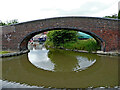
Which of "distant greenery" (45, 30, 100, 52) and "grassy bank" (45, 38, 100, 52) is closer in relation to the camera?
"grassy bank" (45, 38, 100, 52)

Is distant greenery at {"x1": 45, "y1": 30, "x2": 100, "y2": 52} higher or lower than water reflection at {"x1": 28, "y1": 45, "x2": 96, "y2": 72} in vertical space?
higher

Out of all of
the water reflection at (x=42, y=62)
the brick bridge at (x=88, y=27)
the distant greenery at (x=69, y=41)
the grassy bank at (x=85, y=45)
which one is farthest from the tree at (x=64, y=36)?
the water reflection at (x=42, y=62)

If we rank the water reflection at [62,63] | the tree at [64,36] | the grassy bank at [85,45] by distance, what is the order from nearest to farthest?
the water reflection at [62,63] < the grassy bank at [85,45] < the tree at [64,36]

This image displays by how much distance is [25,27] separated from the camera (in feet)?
42.3

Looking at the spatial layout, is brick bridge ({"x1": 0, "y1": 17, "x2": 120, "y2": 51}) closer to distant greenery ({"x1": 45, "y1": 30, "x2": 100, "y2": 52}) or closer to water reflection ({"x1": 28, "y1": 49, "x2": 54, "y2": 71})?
distant greenery ({"x1": 45, "y1": 30, "x2": 100, "y2": 52})

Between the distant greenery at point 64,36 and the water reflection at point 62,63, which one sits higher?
the distant greenery at point 64,36

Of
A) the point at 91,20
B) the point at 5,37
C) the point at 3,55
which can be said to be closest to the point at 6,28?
the point at 5,37

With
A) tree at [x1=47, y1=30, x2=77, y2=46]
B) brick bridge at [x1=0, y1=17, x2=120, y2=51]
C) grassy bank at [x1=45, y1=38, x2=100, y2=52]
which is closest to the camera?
brick bridge at [x1=0, y1=17, x2=120, y2=51]

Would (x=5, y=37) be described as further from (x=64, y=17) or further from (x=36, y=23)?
(x=64, y=17)

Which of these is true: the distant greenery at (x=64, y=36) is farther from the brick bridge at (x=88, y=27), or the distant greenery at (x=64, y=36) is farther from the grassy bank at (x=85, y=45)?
the brick bridge at (x=88, y=27)

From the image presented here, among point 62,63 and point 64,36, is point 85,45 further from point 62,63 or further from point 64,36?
point 62,63

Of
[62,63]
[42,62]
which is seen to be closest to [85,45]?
[62,63]

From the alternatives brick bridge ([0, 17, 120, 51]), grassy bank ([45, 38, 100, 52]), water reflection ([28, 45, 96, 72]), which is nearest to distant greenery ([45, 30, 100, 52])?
grassy bank ([45, 38, 100, 52])

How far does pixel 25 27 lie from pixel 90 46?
894 cm
